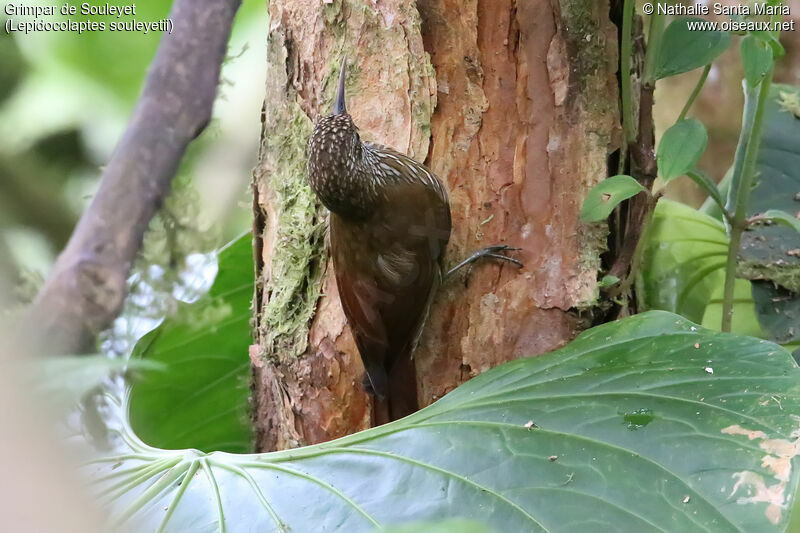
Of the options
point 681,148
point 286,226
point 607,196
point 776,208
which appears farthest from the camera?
point 776,208

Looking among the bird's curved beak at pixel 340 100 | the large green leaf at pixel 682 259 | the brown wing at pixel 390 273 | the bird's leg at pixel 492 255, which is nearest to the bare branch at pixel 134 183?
the bird's curved beak at pixel 340 100

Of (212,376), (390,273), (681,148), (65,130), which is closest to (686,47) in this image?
(681,148)

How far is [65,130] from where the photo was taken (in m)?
0.93

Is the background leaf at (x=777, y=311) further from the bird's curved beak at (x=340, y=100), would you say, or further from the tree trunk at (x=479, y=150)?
the bird's curved beak at (x=340, y=100)

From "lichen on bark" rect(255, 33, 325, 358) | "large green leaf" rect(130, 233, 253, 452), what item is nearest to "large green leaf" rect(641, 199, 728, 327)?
"lichen on bark" rect(255, 33, 325, 358)

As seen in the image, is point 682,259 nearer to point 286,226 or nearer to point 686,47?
point 686,47

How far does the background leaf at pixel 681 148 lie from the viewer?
3.16 ft

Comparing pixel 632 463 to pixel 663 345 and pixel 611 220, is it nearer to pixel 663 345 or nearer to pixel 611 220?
pixel 663 345

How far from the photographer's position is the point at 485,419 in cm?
95

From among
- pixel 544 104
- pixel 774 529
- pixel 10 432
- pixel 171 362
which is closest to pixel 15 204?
pixel 10 432

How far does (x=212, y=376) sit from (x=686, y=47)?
1.13m

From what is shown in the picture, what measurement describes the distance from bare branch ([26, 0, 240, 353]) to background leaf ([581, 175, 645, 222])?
1.93 ft

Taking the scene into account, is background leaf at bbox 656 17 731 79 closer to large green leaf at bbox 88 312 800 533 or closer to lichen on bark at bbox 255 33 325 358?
large green leaf at bbox 88 312 800 533

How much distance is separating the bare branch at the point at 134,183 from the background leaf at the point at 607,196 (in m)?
0.59
